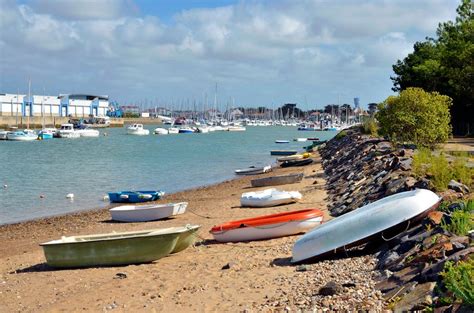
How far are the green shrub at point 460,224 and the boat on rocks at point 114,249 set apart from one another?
270 inches

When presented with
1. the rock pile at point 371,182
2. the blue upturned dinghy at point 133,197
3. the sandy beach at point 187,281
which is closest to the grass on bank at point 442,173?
the rock pile at point 371,182

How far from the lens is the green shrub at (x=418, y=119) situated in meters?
27.7

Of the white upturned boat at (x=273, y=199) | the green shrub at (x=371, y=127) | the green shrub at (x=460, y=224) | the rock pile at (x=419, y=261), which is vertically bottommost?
the white upturned boat at (x=273, y=199)

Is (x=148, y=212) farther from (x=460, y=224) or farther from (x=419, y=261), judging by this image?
(x=419, y=261)

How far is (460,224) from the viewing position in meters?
9.83

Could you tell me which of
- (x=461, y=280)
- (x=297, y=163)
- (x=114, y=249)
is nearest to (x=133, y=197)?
(x=114, y=249)

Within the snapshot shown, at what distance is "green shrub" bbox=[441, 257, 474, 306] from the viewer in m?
6.78

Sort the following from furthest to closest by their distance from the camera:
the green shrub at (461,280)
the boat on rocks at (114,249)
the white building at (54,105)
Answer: the white building at (54,105) < the boat on rocks at (114,249) < the green shrub at (461,280)

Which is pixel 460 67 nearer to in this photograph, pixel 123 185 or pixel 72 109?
pixel 123 185

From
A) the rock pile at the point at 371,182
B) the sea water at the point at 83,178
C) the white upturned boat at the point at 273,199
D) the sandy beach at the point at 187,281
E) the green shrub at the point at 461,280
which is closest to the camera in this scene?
the green shrub at the point at 461,280

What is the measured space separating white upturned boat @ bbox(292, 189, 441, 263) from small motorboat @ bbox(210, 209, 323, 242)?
388 cm

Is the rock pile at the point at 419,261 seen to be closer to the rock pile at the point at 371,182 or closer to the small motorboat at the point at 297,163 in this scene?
the rock pile at the point at 371,182

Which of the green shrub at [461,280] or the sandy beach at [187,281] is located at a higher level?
the green shrub at [461,280]

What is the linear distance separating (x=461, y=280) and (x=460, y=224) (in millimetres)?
2836
